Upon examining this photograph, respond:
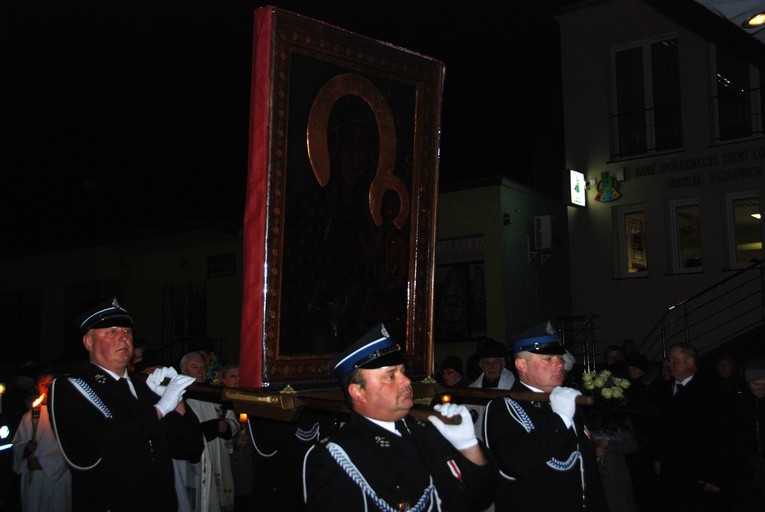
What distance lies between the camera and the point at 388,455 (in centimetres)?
343

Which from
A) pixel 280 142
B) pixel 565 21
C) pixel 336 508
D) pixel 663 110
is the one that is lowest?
pixel 336 508

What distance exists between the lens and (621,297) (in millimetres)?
17266

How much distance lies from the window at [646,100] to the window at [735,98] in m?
0.76

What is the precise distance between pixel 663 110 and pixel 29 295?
18849 millimetres

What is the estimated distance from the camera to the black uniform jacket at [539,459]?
13.9 feet

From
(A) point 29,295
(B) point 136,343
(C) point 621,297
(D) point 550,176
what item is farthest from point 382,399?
(A) point 29,295

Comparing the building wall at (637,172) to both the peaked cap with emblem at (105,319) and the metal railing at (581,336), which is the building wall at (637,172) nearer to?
the metal railing at (581,336)

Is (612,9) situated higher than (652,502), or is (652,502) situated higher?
(612,9)

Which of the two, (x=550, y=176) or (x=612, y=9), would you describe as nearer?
(x=612, y=9)

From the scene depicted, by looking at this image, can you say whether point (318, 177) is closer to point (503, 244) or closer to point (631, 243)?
point (503, 244)

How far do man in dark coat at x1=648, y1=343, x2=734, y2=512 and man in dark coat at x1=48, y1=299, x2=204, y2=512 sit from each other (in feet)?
14.1

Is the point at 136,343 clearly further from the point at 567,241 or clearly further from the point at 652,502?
the point at 567,241

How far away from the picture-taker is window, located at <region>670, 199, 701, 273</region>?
55.5 ft

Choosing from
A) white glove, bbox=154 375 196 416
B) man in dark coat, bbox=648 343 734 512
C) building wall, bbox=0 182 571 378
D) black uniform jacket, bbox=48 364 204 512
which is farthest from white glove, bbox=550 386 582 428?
building wall, bbox=0 182 571 378
